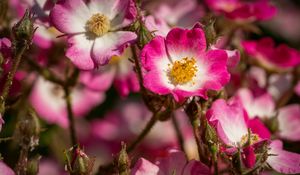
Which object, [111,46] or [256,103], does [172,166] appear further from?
[256,103]

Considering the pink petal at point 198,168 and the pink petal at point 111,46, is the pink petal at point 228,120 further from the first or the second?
the pink petal at point 111,46

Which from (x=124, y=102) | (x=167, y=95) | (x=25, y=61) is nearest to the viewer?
(x=167, y=95)

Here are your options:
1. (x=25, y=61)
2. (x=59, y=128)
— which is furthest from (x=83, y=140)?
(x=25, y=61)

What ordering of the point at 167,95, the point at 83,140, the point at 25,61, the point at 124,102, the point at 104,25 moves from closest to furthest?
the point at 167,95, the point at 104,25, the point at 25,61, the point at 83,140, the point at 124,102

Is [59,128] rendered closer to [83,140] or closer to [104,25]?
[83,140]

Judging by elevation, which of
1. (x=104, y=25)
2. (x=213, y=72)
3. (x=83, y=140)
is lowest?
(x=83, y=140)

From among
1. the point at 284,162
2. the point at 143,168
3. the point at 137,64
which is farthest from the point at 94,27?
the point at 284,162

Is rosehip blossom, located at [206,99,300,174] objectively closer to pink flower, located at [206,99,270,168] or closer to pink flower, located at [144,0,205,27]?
pink flower, located at [206,99,270,168]
